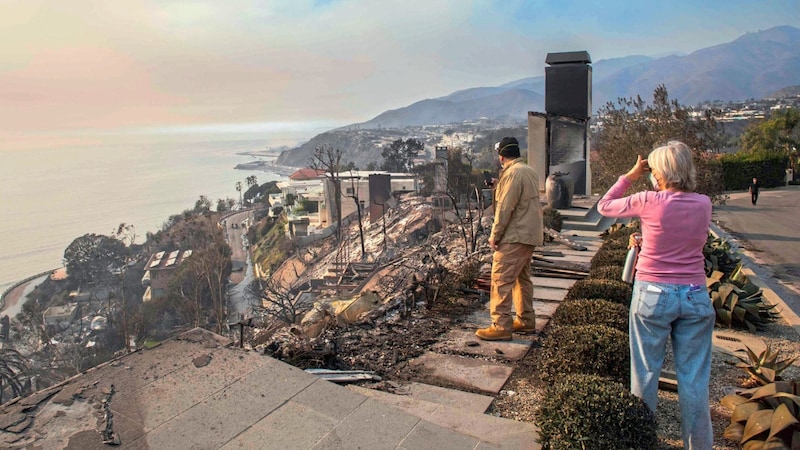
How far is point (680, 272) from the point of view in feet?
9.51

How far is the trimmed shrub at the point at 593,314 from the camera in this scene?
4.07m

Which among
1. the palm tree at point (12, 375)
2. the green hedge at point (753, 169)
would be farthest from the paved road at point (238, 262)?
the green hedge at point (753, 169)


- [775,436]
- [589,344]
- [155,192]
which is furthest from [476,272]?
[155,192]

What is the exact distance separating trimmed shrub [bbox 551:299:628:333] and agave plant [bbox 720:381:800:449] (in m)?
0.87

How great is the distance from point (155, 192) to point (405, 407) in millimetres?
106943

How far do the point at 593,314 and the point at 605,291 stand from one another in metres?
0.71

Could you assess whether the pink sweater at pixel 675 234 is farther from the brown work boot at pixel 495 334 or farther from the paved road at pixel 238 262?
the paved road at pixel 238 262

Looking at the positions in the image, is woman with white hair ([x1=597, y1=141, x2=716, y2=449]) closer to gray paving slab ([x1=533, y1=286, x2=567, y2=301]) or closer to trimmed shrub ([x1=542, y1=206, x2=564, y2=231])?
gray paving slab ([x1=533, y1=286, x2=567, y2=301])

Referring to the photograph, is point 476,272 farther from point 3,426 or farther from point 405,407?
point 3,426

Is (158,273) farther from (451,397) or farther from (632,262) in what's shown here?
(632,262)

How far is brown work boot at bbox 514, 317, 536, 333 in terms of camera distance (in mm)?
5281

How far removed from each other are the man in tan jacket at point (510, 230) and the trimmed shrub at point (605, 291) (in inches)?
21.2

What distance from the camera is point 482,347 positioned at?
5.02 meters

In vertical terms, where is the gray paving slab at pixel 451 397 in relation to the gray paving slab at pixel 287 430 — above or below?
below
